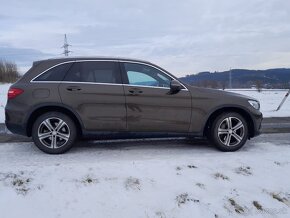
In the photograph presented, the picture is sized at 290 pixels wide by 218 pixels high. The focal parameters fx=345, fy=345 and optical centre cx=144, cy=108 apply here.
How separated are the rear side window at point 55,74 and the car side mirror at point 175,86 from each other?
1840 mm

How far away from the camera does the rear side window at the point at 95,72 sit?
6.08 metres

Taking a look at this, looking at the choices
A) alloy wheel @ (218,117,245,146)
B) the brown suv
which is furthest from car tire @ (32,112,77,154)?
alloy wheel @ (218,117,245,146)

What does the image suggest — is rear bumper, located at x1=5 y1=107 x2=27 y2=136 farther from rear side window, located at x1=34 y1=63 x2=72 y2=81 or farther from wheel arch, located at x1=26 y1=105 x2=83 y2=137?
rear side window, located at x1=34 y1=63 x2=72 y2=81

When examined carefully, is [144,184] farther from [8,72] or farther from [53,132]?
[8,72]

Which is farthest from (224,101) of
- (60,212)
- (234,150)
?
(60,212)

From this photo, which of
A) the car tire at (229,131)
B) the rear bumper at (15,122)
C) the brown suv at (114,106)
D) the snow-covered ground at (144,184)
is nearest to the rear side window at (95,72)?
the brown suv at (114,106)

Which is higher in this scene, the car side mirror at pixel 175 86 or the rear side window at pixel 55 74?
the rear side window at pixel 55 74

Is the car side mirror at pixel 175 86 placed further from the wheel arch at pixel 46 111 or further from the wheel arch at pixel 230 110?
the wheel arch at pixel 46 111

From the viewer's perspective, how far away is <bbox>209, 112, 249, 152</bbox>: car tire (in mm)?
6250

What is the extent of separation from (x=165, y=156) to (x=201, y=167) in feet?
2.57

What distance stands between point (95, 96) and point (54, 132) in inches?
36.5

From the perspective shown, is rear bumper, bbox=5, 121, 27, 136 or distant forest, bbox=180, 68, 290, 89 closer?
rear bumper, bbox=5, 121, 27, 136

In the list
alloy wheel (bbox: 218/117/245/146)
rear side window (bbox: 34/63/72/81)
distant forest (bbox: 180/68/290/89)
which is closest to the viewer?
rear side window (bbox: 34/63/72/81)

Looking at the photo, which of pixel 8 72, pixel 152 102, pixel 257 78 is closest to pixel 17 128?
pixel 152 102
